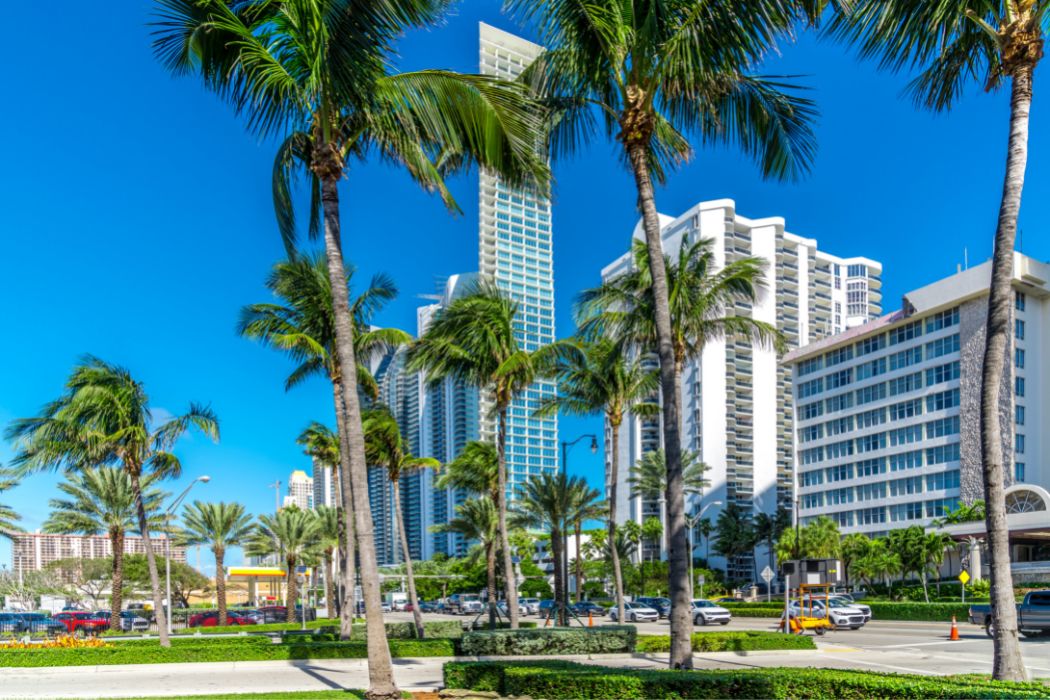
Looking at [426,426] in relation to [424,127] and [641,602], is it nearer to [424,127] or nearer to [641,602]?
[641,602]

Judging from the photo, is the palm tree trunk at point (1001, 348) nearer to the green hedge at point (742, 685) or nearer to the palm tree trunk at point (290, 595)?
the green hedge at point (742, 685)

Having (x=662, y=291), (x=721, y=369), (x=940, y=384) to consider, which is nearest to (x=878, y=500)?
(x=940, y=384)

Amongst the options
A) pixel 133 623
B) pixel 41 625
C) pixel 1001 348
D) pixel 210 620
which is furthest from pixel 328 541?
pixel 1001 348

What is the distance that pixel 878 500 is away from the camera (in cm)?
9350

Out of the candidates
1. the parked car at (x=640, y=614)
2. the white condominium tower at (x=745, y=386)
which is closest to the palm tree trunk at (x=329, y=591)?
the parked car at (x=640, y=614)

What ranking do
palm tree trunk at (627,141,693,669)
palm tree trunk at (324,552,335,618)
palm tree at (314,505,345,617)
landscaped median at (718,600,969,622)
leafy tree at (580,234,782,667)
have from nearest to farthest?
palm tree trunk at (627,141,693,669) < leafy tree at (580,234,782,667) < landscaped median at (718,600,969,622) < palm tree trunk at (324,552,335,618) < palm tree at (314,505,345,617)

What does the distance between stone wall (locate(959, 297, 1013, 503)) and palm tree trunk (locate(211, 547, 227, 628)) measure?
64.0m

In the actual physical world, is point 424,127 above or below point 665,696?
above

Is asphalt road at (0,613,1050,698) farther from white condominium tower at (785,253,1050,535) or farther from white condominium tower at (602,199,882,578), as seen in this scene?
white condominium tower at (602,199,882,578)

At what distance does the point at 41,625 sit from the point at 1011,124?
49720mm

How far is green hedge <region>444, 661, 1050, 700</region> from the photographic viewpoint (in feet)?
35.6

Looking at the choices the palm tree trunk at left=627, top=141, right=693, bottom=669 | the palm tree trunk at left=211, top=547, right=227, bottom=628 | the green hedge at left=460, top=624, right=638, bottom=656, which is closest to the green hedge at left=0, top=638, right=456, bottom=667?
the green hedge at left=460, top=624, right=638, bottom=656

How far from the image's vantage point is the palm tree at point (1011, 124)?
12.6 meters

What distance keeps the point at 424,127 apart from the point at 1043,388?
8503 cm
